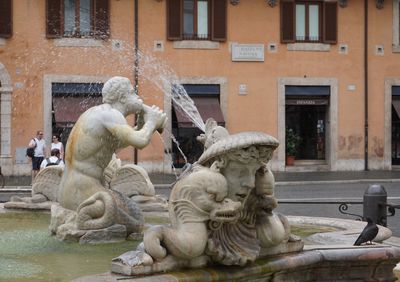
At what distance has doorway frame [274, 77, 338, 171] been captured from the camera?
3139cm

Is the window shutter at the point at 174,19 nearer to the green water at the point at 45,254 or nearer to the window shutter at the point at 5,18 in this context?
the window shutter at the point at 5,18

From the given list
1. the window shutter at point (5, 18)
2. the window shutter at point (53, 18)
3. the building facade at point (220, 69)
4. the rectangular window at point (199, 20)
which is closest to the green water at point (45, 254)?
the building facade at point (220, 69)

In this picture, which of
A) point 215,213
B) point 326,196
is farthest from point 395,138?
point 215,213

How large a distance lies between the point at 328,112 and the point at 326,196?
11.6m

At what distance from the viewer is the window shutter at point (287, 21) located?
31266mm

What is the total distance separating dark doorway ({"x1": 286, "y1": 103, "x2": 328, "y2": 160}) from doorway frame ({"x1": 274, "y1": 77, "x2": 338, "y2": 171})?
1.16 ft

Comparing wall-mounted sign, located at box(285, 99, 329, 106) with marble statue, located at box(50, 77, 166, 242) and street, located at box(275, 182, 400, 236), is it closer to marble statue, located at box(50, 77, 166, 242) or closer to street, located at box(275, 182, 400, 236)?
street, located at box(275, 182, 400, 236)

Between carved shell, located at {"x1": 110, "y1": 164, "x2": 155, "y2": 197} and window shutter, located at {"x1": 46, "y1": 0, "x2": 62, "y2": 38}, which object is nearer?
carved shell, located at {"x1": 110, "y1": 164, "x2": 155, "y2": 197}

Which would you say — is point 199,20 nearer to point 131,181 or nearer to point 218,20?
point 218,20

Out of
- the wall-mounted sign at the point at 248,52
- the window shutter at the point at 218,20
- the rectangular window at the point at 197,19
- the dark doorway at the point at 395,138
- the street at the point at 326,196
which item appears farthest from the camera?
the dark doorway at the point at 395,138

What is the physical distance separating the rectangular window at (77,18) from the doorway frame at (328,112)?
6476mm

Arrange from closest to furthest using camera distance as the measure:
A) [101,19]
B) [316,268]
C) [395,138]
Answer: [316,268], [101,19], [395,138]

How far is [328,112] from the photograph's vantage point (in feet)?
105

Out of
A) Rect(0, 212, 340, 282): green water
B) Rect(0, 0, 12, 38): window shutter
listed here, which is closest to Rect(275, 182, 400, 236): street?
Rect(0, 212, 340, 282): green water
